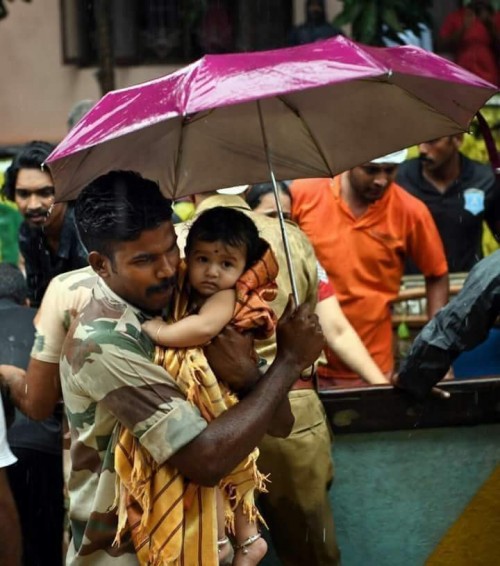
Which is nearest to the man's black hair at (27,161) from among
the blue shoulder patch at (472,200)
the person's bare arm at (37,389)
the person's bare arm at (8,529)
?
the person's bare arm at (37,389)

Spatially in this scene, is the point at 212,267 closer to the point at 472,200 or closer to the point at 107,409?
the point at 107,409

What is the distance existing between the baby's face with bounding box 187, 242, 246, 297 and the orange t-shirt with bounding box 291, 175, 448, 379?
2.95 meters

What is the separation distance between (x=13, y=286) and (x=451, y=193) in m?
3.51

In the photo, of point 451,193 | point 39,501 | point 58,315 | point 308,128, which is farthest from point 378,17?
point 58,315

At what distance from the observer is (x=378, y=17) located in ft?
29.1

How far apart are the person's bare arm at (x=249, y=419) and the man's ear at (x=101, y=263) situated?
0.50 meters

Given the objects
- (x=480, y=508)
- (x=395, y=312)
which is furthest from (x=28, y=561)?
(x=395, y=312)

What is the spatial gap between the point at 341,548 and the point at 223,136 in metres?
1.87

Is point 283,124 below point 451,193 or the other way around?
the other way around

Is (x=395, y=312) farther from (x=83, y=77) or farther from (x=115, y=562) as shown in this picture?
(x=83, y=77)

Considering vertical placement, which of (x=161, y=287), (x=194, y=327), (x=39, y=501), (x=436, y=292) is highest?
(x=161, y=287)

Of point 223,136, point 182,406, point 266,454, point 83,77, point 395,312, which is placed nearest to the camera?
point 182,406

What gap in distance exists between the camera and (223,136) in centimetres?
474

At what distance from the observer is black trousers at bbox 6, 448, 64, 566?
19.6ft
